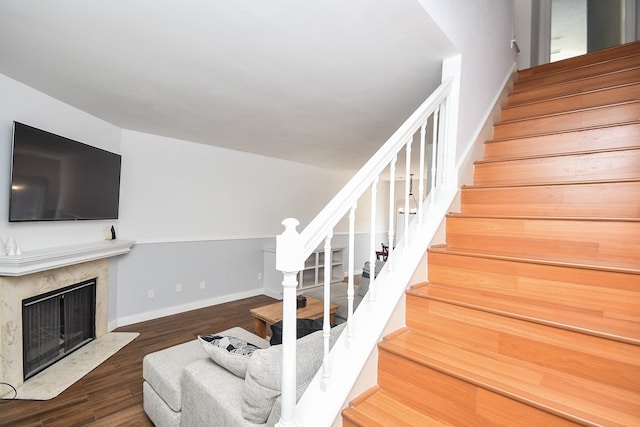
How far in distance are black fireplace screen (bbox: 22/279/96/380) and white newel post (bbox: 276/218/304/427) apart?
2.56 metres

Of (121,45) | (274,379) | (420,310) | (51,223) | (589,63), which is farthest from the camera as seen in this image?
(589,63)

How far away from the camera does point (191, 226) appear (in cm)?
415

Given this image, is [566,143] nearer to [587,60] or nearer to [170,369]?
[587,60]

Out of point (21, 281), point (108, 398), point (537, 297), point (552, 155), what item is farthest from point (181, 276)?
point (552, 155)

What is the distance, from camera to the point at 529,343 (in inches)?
49.4

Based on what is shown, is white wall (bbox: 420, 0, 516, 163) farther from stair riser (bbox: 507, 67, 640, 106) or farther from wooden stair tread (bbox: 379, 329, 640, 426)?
wooden stair tread (bbox: 379, 329, 640, 426)

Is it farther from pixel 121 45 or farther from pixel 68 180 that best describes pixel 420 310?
pixel 68 180

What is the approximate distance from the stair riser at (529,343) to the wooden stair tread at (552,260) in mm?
350

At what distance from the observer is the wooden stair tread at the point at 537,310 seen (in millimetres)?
1149

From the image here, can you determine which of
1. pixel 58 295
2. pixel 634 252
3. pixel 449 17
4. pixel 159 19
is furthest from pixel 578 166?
pixel 58 295

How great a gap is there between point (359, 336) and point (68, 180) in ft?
9.39

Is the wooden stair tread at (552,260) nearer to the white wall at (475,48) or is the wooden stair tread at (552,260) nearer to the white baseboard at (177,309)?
the white wall at (475,48)

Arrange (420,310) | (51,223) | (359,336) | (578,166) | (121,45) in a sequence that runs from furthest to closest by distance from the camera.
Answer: (51,223)
(578,166)
(121,45)
(420,310)
(359,336)

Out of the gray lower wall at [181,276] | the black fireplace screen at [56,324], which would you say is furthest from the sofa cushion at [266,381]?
the gray lower wall at [181,276]
